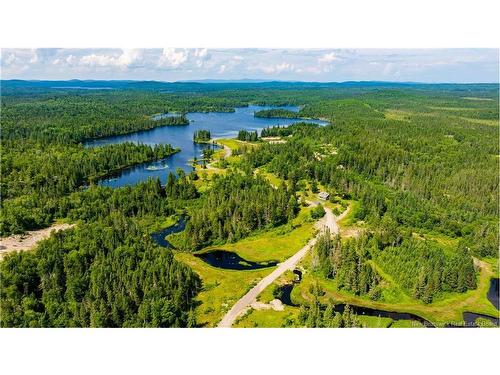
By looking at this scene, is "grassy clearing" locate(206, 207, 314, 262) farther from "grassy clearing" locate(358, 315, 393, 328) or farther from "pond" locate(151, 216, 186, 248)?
"grassy clearing" locate(358, 315, 393, 328)

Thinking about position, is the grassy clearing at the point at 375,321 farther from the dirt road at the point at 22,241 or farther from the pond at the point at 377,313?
the dirt road at the point at 22,241

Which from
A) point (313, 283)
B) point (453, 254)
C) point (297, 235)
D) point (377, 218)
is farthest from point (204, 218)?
point (453, 254)

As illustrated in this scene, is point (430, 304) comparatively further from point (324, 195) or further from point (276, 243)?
point (324, 195)

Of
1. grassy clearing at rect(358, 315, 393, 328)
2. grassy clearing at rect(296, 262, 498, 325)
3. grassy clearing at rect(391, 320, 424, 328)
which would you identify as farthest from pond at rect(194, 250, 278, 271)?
grassy clearing at rect(391, 320, 424, 328)

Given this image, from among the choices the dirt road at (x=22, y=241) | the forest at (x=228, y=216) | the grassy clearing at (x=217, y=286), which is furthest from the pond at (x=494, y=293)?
the dirt road at (x=22, y=241)

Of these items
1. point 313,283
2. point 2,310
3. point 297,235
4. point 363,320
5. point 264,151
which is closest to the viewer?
point 2,310

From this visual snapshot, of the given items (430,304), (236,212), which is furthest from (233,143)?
(430,304)

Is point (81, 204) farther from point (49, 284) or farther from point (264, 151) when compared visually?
point (264, 151)
